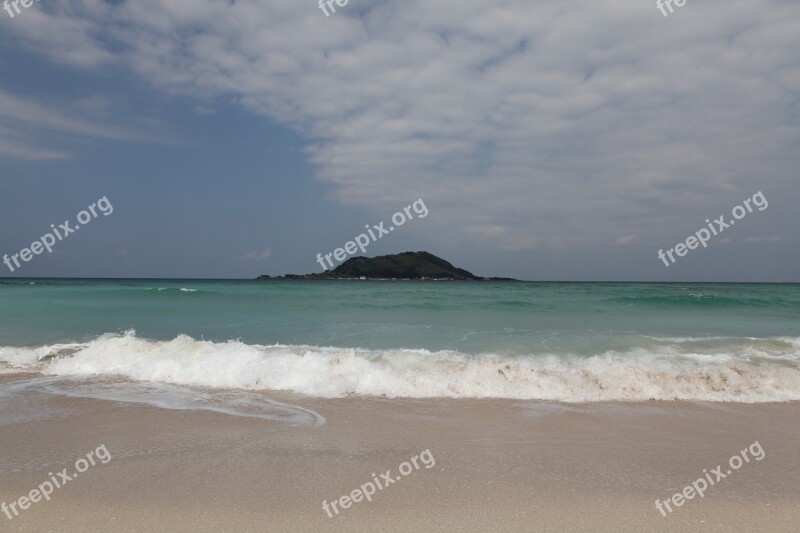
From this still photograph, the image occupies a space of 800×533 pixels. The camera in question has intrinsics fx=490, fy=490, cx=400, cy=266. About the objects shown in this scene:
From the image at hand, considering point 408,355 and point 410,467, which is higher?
point 408,355

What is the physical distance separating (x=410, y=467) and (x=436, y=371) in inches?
181

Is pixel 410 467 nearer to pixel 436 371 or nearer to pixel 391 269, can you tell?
pixel 436 371

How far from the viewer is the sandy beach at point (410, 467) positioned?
3.83 m

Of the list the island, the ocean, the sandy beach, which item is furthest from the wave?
the island

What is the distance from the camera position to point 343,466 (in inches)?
193

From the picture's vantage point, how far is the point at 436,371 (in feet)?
31.0

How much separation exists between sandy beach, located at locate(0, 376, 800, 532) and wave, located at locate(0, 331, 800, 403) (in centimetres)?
85

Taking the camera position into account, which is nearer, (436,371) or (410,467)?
(410,467)

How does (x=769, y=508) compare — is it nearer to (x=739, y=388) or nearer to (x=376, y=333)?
(x=739, y=388)

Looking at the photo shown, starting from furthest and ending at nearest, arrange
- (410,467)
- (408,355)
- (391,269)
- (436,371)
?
(391,269) < (408,355) < (436,371) < (410,467)

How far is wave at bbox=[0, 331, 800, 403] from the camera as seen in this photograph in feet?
26.8

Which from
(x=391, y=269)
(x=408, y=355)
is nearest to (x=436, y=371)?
(x=408, y=355)

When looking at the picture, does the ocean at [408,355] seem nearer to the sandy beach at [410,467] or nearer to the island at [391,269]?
the sandy beach at [410,467]

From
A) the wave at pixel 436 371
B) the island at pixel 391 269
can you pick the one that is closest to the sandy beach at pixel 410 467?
the wave at pixel 436 371
